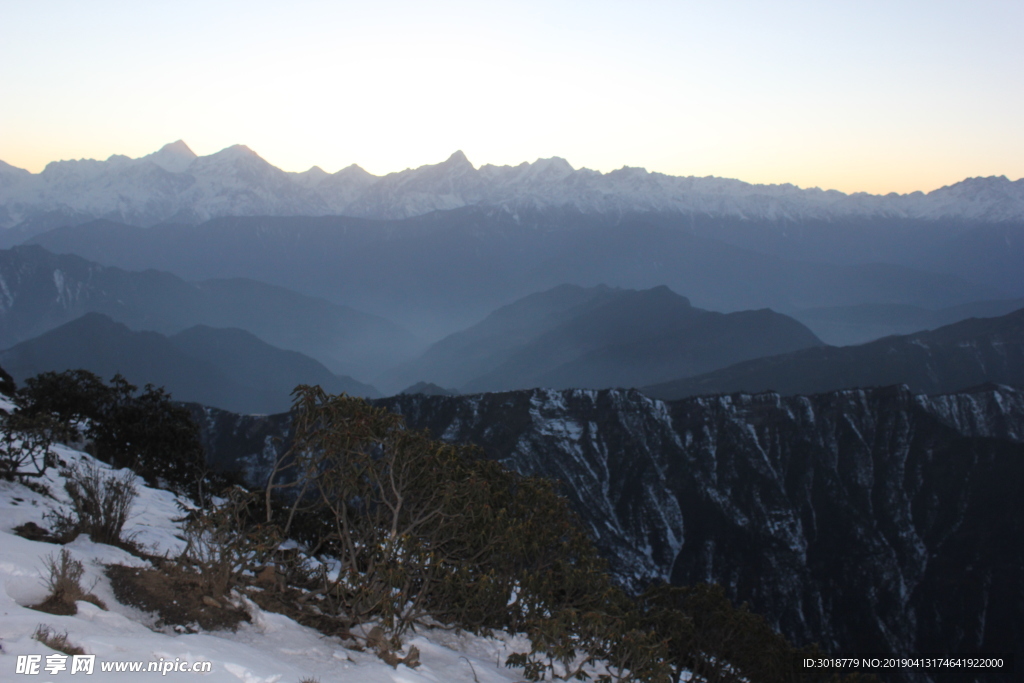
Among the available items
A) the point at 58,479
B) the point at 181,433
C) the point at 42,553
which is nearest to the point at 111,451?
the point at 181,433

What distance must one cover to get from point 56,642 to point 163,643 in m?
2.14

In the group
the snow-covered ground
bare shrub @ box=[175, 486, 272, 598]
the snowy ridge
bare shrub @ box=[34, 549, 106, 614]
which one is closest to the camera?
the snow-covered ground

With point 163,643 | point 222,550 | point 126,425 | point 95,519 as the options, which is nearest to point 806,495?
point 126,425

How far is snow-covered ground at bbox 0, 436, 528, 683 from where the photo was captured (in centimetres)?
1352

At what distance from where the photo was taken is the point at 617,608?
2511 cm

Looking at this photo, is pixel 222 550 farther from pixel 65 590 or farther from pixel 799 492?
pixel 799 492

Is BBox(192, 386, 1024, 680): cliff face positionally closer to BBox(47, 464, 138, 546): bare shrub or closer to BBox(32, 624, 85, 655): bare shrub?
BBox(47, 464, 138, 546): bare shrub

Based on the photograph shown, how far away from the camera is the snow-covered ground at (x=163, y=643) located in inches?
532

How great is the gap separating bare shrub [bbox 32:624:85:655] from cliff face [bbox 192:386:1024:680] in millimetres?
96451

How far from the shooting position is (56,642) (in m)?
13.4

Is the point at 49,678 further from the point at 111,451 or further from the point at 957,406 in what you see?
the point at 957,406

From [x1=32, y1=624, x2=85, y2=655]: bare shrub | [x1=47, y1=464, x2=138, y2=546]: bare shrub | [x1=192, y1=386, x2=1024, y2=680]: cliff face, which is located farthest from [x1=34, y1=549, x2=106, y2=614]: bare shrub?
[x1=192, y1=386, x2=1024, y2=680]: cliff face

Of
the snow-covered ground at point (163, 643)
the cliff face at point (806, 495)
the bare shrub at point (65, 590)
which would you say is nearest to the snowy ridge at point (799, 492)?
the cliff face at point (806, 495)

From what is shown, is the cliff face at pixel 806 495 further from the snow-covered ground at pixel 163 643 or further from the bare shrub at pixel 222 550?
the bare shrub at pixel 222 550
